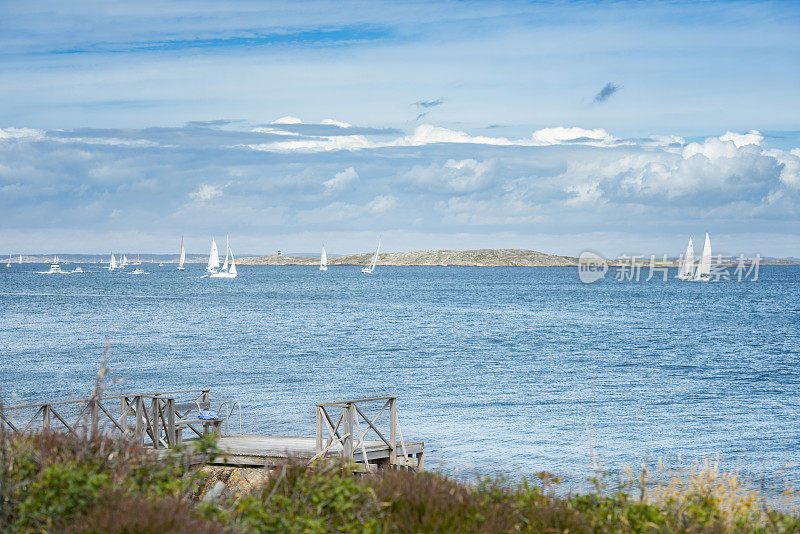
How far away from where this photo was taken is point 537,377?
38406mm

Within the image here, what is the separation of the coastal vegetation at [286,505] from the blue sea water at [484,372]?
7.82 feet

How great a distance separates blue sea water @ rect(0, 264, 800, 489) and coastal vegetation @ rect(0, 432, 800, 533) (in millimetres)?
2384

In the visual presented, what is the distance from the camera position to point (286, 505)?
729cm

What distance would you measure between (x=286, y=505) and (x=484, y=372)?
33.0m

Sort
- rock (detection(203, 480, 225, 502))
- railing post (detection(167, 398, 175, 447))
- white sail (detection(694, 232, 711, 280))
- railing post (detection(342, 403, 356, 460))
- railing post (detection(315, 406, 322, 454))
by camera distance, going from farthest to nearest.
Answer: white sail (detection(694, 232, 711, 280)), railing post (detection(167, 398, 175, 447)), railing post (detection(315, 406, 322, 454)), railing post (detection(342, 403, 356, 460)), rock (detection(203, 480, 225, 502))

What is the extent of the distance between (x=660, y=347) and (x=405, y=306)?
44.5m

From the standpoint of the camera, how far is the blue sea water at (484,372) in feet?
78.1

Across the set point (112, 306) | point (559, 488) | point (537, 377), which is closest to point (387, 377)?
point (537, 377)

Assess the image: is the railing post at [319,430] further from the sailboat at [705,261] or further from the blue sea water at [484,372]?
the sailboat at [705,261]

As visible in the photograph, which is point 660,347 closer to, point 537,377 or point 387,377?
point 537,377

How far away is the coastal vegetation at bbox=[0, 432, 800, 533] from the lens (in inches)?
252

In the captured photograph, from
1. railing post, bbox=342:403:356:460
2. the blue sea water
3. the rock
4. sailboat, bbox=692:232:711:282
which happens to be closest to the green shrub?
the rock

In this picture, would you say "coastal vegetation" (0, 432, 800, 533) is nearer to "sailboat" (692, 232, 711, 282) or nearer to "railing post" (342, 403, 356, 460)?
"railing post" (342, 403, 356, 460)

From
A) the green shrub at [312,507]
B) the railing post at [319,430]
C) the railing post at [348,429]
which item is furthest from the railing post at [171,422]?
the green shrub at [312,507]
